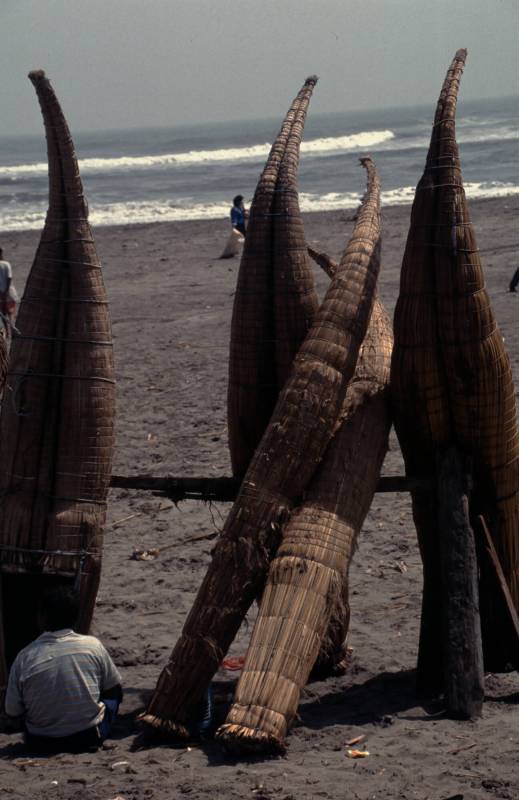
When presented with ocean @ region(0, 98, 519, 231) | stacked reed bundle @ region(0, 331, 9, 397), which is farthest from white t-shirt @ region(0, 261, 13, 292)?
ocean @ region(0, 98, 519, 231)

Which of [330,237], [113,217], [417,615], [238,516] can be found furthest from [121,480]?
[113,217]

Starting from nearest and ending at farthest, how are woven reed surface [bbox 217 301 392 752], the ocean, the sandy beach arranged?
the sandy beach, woven reed surface [bbox 217 301 392 752], the ocean

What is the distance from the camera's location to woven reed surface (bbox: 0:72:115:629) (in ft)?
18.2

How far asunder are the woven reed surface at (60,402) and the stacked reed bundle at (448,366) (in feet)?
5.45

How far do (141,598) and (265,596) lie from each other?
2.56 m

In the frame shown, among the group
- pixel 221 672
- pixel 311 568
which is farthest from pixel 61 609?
pixel 221 672

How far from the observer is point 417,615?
6789 millimetres

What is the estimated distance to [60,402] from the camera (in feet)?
18.5

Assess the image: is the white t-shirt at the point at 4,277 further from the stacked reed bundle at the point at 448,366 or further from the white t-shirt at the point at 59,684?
the white t-shirt at the point at 59,684

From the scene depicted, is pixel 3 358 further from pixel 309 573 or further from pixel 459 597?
pixel 459 597

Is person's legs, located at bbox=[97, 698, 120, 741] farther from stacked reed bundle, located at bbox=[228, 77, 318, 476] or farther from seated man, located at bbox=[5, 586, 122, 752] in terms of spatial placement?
stacked reed bundle, located at bbox=[228, 77, 318, 476]

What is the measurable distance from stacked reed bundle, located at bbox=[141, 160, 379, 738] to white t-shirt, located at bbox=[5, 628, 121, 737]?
30 cm

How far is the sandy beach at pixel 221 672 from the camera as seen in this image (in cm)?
459

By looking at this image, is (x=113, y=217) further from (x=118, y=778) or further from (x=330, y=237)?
(x=118, y=778)
